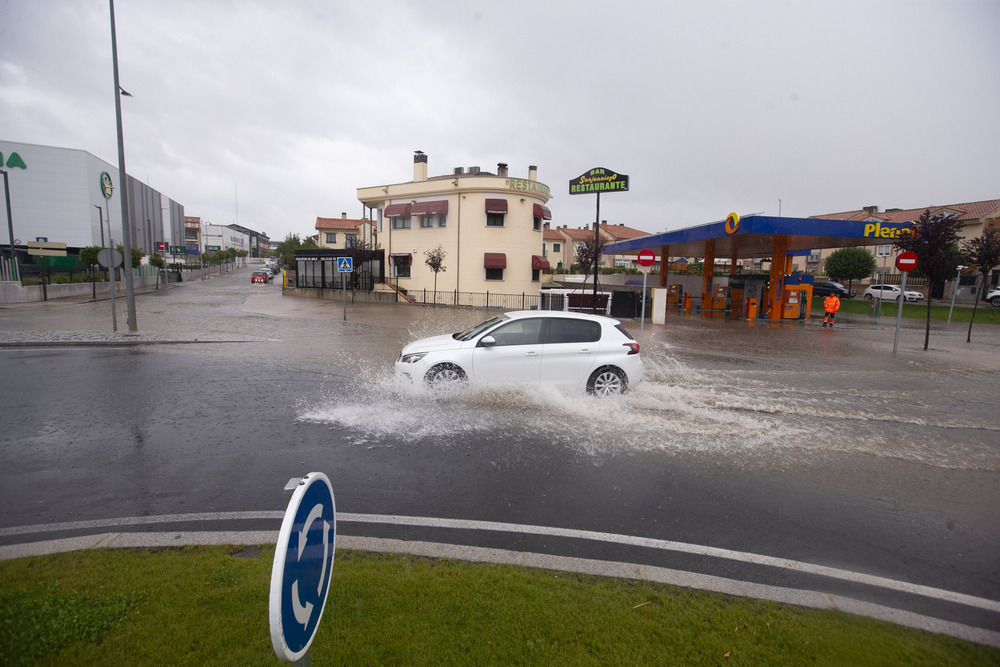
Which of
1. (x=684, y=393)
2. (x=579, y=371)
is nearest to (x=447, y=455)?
(x=579, y=371)

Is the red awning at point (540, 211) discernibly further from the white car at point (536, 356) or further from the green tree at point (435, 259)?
the white car at point (536, 356)

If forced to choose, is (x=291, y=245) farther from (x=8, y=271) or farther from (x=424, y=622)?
(x=424, y=622)

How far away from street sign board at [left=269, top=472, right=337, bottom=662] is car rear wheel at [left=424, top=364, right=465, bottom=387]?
19.6 feet

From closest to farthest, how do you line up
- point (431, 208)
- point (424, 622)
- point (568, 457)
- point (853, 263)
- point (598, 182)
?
point (424, 622) → point (568, 457) → point (598, 182) → point (431, 208) → point (853, 263)

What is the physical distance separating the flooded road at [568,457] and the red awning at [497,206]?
23.0 m

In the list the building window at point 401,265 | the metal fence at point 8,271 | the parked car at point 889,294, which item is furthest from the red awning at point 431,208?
the parked car at point 889,294

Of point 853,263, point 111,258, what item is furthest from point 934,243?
point 853,263

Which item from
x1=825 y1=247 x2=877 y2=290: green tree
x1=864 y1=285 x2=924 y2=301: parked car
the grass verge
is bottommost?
the grass verge

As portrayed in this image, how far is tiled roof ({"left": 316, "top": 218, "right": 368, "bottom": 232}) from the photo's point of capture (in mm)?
80000

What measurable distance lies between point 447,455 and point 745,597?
10.9 ft

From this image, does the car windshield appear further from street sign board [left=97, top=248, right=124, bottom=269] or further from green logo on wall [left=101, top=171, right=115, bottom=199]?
green logo on wall [left=101, top=171, right=115, bottom=199]

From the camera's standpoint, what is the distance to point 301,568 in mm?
1709

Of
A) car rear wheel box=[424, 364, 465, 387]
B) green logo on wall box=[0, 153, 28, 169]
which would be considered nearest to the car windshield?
car rear wheel box=[424, 364, 465, 387]

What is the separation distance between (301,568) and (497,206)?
106 ft
